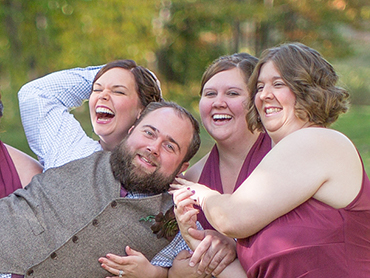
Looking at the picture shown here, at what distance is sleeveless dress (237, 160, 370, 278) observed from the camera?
195 centimetres

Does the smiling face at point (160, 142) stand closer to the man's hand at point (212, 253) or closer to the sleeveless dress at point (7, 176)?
the man's hand at point (212, 253)

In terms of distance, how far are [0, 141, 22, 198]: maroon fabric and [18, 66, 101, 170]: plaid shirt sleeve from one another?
0.19m

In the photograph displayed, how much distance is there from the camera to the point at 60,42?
1059cm

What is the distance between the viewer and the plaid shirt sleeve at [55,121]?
2.86 metres

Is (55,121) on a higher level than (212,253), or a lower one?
higher

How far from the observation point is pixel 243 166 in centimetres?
298

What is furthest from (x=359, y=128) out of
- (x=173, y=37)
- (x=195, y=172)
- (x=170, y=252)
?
(x=170, y=252)

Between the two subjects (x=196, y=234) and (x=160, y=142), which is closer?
(x=196, y=234)

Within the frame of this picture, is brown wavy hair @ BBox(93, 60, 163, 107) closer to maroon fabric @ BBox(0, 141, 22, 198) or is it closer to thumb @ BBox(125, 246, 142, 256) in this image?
maroon fabric @ BBox(0, 141, 22, 198)

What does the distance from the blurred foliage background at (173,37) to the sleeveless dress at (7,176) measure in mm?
6413

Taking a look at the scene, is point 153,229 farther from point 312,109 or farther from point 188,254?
point 312,109

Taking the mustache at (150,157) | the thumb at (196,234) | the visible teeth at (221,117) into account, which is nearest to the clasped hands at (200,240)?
the thumb at (196,234)

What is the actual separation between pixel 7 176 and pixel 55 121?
0.45 metres

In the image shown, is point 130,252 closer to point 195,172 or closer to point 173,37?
point 195,172
